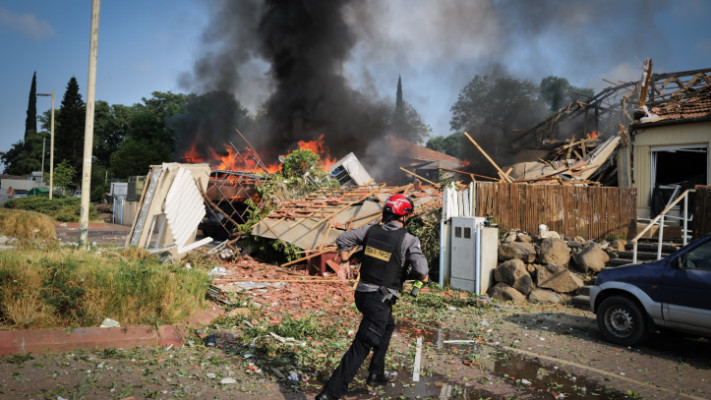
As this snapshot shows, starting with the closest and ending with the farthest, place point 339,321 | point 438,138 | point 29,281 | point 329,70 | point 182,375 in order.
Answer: point 182,375
point 29,281
point 339,321
point 329,70
point 438,138

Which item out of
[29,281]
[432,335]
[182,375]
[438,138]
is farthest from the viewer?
[438,138]

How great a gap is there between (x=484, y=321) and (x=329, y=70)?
958 inches

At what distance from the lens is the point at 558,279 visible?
30.7 feet

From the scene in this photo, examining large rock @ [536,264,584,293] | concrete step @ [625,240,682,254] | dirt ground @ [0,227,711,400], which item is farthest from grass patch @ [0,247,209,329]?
concrete step @ [625,240,682,254]

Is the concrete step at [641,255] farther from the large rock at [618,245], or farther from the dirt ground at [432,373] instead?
the dirt ground at [432,373]

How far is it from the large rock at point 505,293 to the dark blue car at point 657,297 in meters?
2.37

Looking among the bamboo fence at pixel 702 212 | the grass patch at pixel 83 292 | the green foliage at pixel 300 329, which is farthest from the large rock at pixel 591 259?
the grass patch at pixel 83 292

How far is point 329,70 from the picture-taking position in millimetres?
29406

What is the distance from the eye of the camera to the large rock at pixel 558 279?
9.27 m

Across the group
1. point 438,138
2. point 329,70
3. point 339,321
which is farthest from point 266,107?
point 438,138

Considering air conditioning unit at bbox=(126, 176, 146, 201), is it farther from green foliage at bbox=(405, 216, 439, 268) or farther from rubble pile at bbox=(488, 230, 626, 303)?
rubble pile at bbox=(488, 230, 626, 303)

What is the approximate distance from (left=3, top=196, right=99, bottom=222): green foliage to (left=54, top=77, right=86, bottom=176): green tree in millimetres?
17505

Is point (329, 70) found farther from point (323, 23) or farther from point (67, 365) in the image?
point (67, 365)

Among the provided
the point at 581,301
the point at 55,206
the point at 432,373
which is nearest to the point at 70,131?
the point at 55,206
